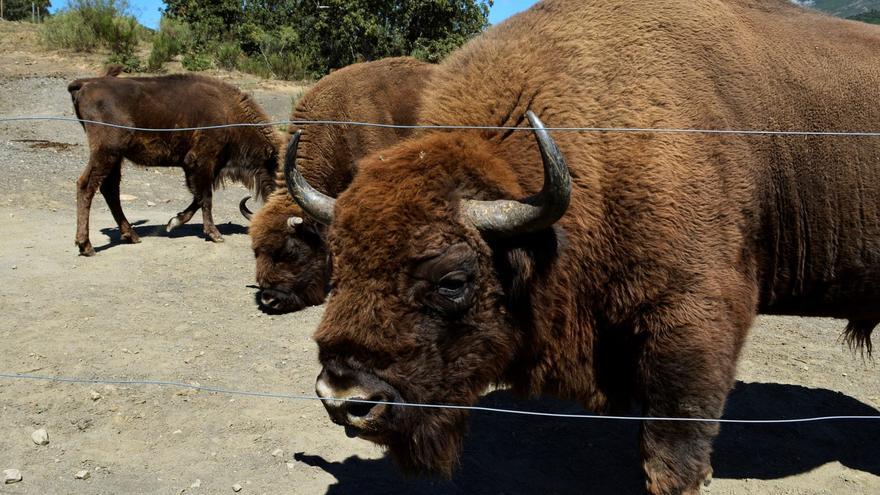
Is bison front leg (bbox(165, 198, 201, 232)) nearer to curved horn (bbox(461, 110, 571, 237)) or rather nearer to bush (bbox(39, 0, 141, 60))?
curved horn (bbox(461, 110, 571, 237))

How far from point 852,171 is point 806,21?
0.96 meters

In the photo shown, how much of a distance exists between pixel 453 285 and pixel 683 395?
1268mm

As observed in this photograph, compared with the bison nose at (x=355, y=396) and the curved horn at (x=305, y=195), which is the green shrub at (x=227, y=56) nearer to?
the curved horn at (x=305, y=195)

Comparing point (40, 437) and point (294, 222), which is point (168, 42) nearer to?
point (294, 222)

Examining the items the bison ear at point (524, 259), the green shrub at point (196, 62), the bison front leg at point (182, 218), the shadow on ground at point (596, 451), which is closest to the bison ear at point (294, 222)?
the shadow on ground at point (596, 451)

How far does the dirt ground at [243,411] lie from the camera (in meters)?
3.96

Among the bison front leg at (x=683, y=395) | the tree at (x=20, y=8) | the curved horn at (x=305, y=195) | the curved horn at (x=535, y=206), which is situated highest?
the curved horn at (x=535, y=206)

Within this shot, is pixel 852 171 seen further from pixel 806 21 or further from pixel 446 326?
pixel 446 326

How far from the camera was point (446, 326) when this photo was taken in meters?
2.79

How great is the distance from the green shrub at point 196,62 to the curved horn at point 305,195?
1954 centimetres

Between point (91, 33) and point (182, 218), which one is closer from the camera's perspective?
point (182, 218)

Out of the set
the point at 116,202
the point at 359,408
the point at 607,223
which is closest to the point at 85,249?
the point at 116,202

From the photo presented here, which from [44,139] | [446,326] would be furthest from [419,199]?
[44,139]

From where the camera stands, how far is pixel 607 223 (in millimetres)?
3049
